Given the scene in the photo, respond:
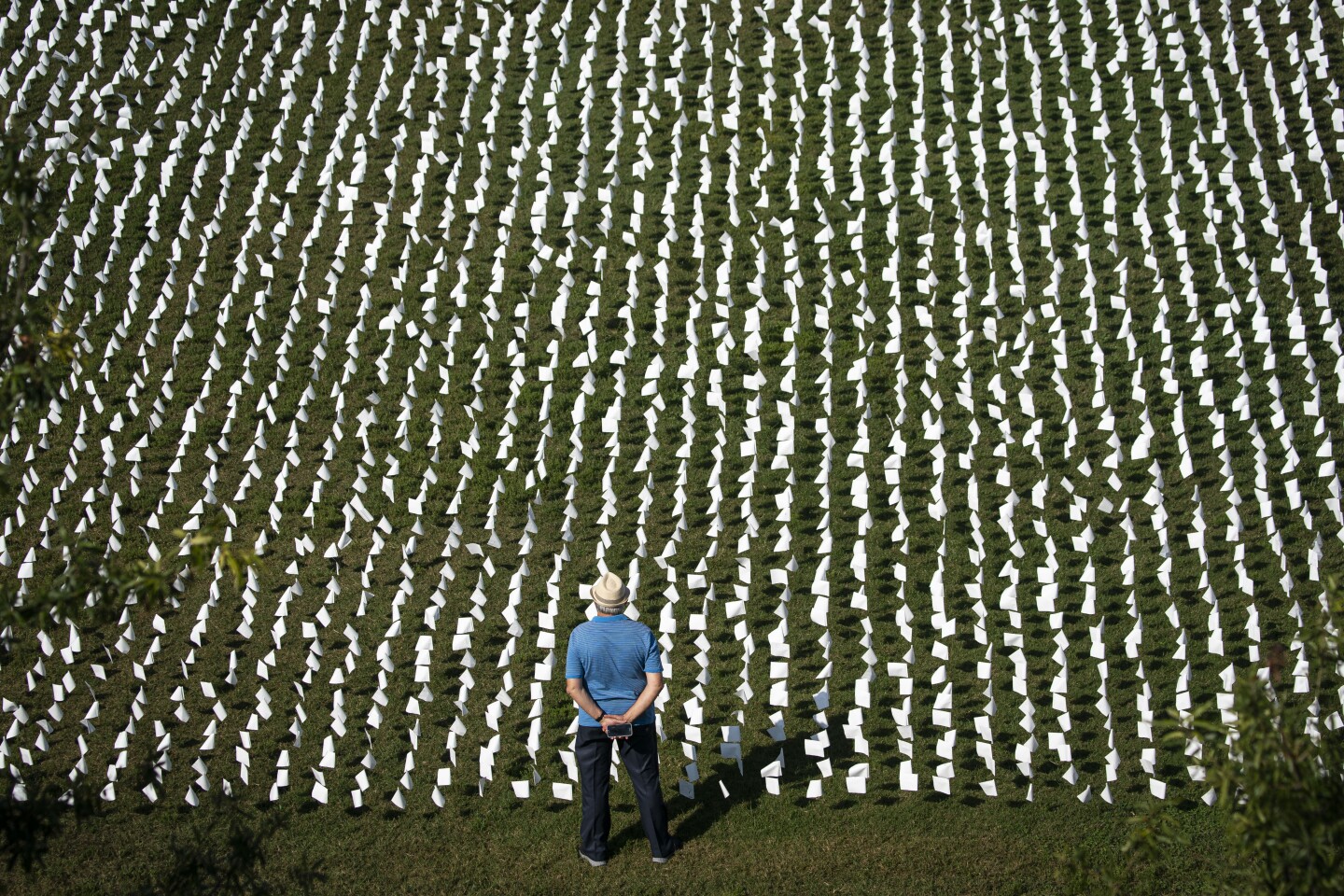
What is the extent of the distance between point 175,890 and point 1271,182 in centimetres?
1093

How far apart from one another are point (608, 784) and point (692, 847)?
2.15 feet

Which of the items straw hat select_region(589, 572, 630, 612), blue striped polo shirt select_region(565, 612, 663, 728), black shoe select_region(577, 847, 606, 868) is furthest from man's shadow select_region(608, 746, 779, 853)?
straw hat select_region(589, 572, 630, 612)

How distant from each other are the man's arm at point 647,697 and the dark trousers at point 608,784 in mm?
147

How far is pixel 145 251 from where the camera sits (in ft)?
38.8

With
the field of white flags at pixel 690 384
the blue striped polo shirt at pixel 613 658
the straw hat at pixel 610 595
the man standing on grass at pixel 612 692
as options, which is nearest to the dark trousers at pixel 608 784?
the man standing on grass at pixel 612 692

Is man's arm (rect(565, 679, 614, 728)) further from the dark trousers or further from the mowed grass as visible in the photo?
the mowed grass

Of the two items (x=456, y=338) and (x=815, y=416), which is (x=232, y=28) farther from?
(x=815, y=416)

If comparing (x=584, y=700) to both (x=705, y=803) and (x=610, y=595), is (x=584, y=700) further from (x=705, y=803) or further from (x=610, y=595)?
(x=705, y=803)

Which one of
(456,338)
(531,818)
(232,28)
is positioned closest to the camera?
(531,818)

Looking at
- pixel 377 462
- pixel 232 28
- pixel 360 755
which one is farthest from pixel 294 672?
pixel 232 28

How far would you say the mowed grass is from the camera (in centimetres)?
695

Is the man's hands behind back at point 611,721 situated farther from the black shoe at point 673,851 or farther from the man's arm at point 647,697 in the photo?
the black shoe at point 673,851

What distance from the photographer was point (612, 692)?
6.68 meters

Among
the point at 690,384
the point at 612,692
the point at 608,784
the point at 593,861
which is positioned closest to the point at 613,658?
the point at 612,692
